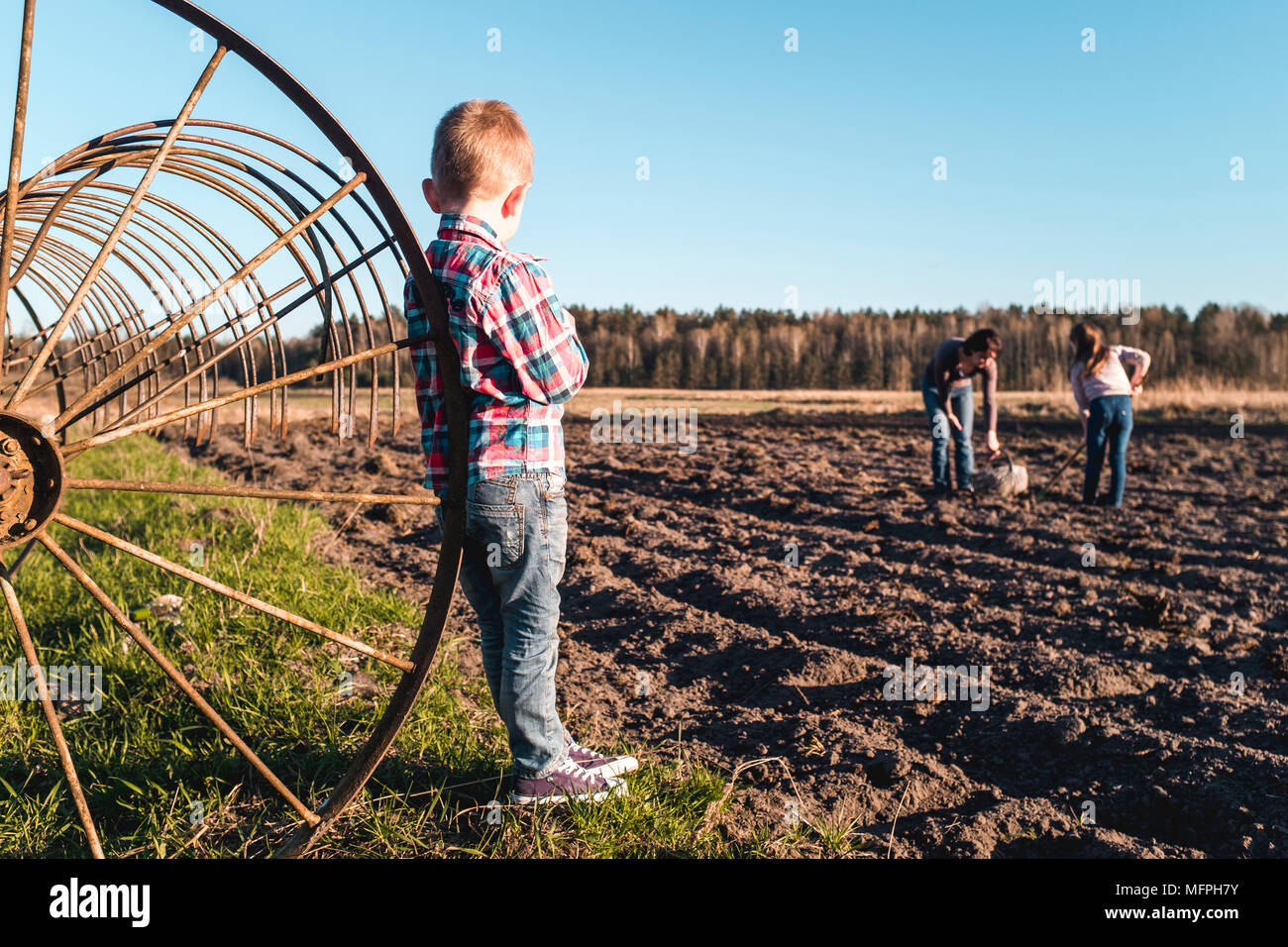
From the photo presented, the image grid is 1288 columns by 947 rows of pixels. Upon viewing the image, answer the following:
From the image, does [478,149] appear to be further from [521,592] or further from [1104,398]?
[1104,398]

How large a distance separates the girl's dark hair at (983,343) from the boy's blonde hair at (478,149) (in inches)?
214

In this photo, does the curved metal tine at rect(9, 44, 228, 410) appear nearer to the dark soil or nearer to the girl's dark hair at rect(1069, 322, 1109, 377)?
the dark soil

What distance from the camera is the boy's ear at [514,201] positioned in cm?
214

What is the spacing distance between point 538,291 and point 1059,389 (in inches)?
992

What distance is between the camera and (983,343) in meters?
6.82

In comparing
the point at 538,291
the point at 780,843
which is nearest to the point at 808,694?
the point at 780,843

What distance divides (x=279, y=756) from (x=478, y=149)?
1852 millimetres

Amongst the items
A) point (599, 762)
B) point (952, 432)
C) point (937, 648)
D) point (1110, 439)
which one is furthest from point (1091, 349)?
point (599, 762)

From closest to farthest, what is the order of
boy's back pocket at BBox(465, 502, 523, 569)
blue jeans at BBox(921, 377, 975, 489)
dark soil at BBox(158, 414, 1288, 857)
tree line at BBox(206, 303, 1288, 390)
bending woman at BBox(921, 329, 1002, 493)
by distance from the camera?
boy's back pocket at BBox(465, 502, 523, 569), dark soil at BBox(158, 414, 1288, 857), bending woman at BBox(921, 329, 1002, 493), blue jeans at BBox(921, 377, 975, 489), tree line at BBox(206, 303, 1288, 390)

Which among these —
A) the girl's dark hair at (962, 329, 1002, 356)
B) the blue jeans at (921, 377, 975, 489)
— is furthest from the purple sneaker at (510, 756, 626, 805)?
the blue jeans at (921, 377, 975, 489)

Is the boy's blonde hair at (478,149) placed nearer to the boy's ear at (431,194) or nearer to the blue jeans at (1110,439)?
the boy's ear at (431,194)

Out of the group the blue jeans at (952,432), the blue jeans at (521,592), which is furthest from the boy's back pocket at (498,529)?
the blue jeans at (952,432)

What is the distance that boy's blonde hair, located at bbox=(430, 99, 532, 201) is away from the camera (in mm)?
2043

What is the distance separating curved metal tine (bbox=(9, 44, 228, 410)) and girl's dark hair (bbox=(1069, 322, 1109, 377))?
6787mm
